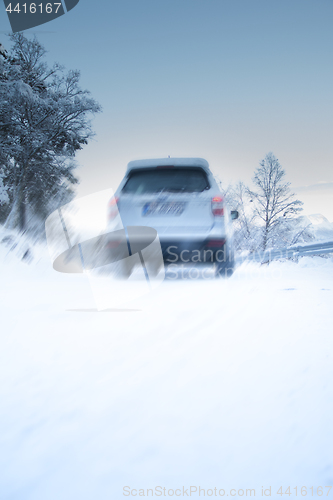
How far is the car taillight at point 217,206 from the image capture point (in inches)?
159

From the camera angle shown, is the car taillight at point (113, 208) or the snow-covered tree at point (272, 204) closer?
the car taillight at point (113, 208)

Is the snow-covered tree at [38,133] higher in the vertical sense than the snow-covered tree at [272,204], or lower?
higher

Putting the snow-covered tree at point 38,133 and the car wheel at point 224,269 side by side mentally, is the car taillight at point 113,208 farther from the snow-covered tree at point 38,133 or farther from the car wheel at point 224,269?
the snow-covered tree at point 38,133

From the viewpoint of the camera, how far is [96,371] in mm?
1813

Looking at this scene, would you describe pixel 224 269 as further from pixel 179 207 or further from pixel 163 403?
pixel 163 403

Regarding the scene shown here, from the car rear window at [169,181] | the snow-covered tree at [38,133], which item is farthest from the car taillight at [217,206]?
the snow-covered tree at [38,133]

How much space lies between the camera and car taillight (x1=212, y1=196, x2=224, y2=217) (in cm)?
404

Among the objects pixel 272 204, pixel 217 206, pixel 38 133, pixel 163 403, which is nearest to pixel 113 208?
pixel 217 206

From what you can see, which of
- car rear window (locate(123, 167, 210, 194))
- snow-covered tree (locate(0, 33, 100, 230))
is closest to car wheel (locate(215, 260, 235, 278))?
car rear window (locate(123, 167, 210, 194))

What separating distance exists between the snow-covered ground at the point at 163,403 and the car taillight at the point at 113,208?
174 centimetres

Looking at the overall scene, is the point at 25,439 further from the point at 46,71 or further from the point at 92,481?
the point at 46,71

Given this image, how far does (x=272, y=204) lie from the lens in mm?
23078

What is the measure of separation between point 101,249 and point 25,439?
2971 mm

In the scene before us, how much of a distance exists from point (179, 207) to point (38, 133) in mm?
14941
